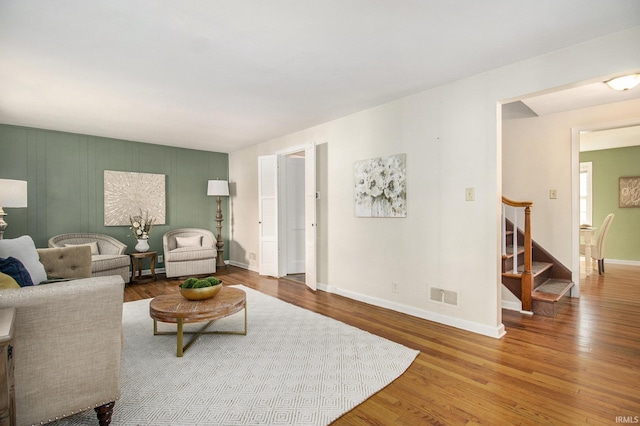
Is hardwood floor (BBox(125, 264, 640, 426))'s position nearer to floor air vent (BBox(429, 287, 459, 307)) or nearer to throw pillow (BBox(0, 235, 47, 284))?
floor air vent (BBox(429, 287, 459, 307))

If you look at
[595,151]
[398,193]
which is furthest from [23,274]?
[595,151]

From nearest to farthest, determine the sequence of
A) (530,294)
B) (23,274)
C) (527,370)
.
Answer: (23,274)
(527,370)
(530,294)

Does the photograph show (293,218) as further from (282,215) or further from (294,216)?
(282,215)

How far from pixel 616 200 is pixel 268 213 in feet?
24.2

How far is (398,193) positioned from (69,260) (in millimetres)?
3544

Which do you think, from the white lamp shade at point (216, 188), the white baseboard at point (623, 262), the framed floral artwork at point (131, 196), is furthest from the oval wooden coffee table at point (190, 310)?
the white baseboard at point (623, 262)

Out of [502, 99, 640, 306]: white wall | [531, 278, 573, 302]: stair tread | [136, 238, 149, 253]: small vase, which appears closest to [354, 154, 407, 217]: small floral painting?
[531, 278, 573, 302]: stair tread

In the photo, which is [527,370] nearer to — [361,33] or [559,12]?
[559,12]

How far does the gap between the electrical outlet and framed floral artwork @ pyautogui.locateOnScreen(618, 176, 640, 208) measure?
20.0 feet

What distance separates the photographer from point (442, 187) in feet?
10.7

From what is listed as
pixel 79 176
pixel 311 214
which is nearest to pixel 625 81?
pixel 311 214

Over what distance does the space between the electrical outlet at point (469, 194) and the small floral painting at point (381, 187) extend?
68 centimetres

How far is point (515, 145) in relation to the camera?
180 inches

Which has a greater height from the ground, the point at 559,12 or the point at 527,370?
the point at 559,12
